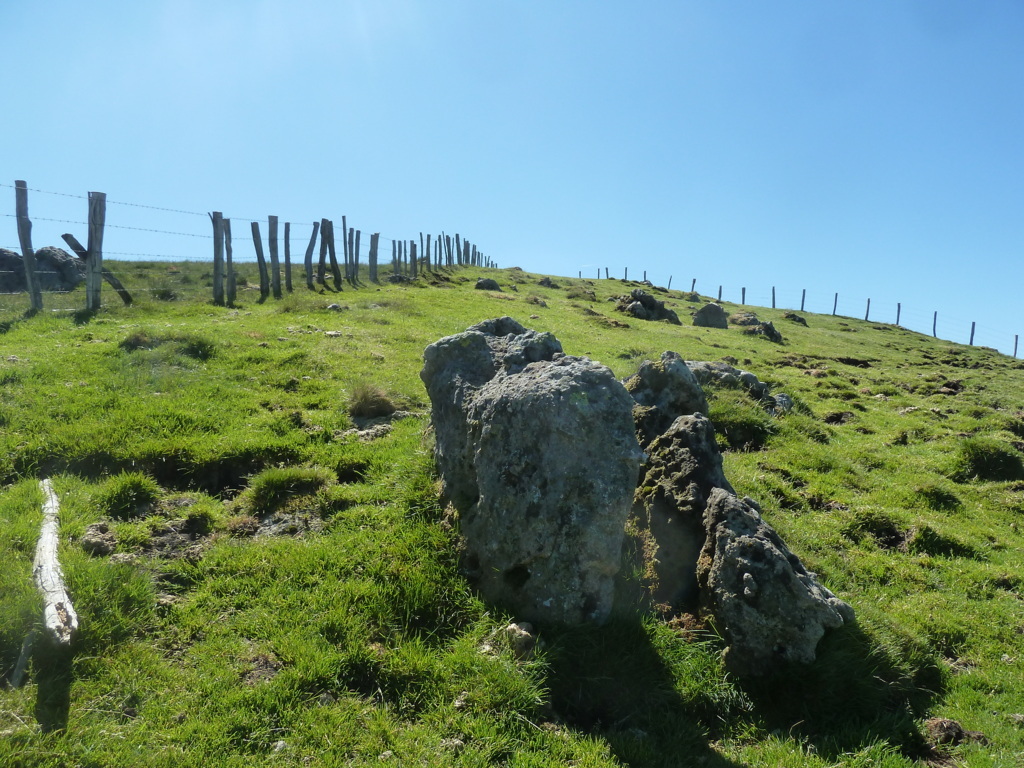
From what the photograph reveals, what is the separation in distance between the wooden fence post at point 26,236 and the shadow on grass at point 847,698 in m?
18.3

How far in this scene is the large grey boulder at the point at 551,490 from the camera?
5.86m

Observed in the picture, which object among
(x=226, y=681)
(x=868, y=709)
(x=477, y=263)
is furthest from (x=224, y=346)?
(x=477, y=263)

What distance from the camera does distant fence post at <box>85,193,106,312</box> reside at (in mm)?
17703

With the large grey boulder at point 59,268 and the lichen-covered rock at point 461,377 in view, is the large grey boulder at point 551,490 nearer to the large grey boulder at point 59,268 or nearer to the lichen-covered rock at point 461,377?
the lichen-covered rock at point 461,377

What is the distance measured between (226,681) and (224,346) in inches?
383

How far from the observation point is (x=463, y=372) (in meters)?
7.70

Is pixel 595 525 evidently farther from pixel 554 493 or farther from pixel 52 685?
pixel 52 685

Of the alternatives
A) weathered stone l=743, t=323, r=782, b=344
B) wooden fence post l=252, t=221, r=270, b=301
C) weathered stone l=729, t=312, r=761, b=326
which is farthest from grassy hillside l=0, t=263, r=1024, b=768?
weathered stone l=729, t=312, r=761, b=326

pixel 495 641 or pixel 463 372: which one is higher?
pixel 463 372

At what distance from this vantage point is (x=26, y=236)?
16.8 m

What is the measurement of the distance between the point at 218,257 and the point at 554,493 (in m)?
20.8

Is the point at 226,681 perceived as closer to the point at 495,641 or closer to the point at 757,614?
the point at 495,641

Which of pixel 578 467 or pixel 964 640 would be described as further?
pixel 964 640

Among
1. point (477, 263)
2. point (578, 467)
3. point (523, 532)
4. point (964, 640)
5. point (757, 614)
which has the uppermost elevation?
point (477, 263)
